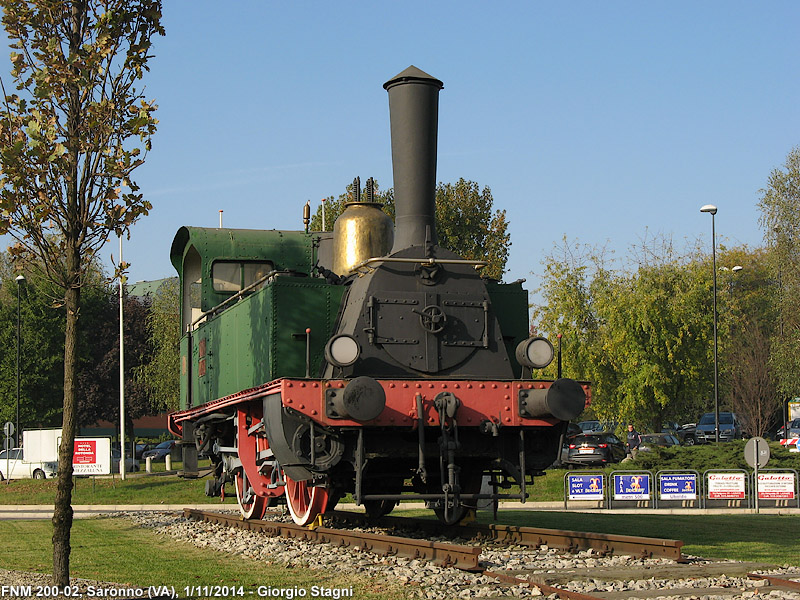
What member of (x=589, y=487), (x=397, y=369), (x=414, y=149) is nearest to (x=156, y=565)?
(x=397, y=369)

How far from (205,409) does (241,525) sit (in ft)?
5.81

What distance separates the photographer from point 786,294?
160 feet

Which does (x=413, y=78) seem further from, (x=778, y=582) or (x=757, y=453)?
(x=757, y=453)

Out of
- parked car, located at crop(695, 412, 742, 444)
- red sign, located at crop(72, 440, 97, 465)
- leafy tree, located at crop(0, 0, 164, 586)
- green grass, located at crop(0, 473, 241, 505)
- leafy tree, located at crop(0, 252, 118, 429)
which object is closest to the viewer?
leafy tree, located at crop(0, 0, 164, 586)

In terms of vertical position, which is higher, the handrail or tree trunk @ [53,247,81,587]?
the handrail

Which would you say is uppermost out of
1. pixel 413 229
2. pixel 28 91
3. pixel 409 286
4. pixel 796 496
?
pixel 28 91

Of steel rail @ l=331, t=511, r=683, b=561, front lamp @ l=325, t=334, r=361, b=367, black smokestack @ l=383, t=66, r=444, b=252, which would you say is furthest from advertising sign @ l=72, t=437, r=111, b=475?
front lamp @ l=325, t=334, r=361, b=367

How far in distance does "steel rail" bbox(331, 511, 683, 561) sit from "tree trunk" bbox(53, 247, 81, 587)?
5.16 metres

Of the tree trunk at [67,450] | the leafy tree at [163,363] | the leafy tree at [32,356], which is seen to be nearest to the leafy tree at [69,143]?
the tree trunk at [67,450]

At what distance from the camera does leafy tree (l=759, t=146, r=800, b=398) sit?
4706 centimetres

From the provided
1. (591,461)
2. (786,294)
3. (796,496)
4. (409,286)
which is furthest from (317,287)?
(786,294)

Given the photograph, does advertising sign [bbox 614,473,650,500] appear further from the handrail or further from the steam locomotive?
the handrail

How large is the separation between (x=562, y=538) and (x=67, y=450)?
5339 millimetres

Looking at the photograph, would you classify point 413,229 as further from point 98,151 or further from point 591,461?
point 591,461
